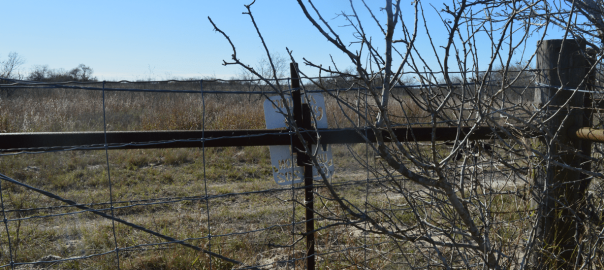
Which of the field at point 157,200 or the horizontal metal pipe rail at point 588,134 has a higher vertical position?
the horizontal metal pipe rail at point 588,134

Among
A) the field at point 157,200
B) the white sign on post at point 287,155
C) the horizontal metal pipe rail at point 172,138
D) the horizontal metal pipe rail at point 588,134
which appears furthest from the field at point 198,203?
the horizontal metal pipe rail at point 588,134

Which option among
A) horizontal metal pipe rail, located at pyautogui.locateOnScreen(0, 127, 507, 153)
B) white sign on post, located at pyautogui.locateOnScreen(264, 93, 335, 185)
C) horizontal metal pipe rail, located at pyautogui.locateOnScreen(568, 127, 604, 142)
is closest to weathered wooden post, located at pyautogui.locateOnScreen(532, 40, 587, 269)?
horizontal metal pipe rail, located at pyautogui.locateOnScreen(568, 127, 604, 142)

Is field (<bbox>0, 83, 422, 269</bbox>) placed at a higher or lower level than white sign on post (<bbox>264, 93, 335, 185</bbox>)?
lower

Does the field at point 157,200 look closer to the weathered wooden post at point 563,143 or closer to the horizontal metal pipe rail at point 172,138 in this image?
the horizontal metal pipe rail at point 172,138

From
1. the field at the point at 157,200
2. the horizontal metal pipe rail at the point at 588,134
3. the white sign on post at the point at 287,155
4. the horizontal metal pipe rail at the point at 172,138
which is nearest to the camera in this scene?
the horizontal metal pipe rail at the point at 172,138

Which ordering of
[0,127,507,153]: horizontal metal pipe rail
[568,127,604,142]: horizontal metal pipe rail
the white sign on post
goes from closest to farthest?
[0,127,507,153]: horizontal metal pipe rail < [568,127,604,142]: horizontal metal pipe rail < the white sign on post

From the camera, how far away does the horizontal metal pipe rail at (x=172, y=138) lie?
79.7 inches

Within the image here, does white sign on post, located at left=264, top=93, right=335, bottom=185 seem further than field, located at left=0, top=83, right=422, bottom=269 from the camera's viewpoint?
No

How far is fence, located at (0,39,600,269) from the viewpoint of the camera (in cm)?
212

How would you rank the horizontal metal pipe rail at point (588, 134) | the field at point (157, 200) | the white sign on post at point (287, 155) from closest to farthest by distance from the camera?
the horizontal metal pipe rail at point (588, 134), the white sign on post at point (287, 155), the field at point (157, 200)

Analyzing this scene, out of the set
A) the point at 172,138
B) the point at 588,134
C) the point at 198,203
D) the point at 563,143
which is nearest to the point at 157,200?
the point at 198,203

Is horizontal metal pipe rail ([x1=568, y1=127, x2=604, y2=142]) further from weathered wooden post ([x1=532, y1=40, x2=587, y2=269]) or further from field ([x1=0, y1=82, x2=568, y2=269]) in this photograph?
field ([x1=0, y1=82, x2=568, y2=269])

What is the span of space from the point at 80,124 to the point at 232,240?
6.94m

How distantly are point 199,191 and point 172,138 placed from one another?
11.4 ft
